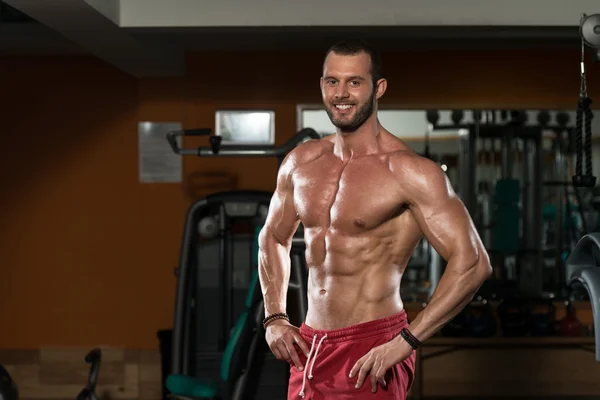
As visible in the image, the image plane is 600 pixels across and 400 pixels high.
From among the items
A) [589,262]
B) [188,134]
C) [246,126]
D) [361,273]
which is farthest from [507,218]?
[361,273]

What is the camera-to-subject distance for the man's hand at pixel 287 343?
2361mm

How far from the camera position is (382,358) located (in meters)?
2.16

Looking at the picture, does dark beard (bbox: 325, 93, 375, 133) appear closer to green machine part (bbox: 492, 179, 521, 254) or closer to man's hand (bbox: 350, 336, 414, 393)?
Result: man's hand (bbox: 350, 336, 414, 393)

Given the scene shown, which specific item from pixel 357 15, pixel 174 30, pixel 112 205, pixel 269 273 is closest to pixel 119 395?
pixel 112 205

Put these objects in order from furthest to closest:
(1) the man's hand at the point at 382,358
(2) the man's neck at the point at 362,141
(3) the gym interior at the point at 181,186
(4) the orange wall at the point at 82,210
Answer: (4) the orange wall at the point at 82,210, (3) the gym interior at the point at 181,186, (2) the man's neck at the point at 362,141, (1) the man's hand at the point at 382,358

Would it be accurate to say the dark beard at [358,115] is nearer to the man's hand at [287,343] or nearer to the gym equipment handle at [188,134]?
the man's hand at [287,343]

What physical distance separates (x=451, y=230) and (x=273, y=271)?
1.87 ft

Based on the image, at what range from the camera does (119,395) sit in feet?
20.2

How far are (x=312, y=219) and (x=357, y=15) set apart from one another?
209 centimetres

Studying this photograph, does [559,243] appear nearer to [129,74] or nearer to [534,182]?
[534,182]

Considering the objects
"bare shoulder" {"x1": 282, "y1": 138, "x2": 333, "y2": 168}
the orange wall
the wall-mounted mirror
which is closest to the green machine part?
the wall-mounted mirror

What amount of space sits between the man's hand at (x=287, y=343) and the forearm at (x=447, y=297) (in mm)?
342

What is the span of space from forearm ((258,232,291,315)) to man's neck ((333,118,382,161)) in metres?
0.34

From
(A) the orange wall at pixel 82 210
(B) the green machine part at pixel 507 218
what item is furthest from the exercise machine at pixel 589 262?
(A) the orange wall at pixel 82 210
